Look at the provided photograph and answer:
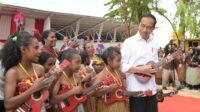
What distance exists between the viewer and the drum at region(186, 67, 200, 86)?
11192 mm

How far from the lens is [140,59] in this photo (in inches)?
145

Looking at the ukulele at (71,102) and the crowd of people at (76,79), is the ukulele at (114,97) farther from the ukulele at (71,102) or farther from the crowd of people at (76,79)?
the ukulele at (71,102)

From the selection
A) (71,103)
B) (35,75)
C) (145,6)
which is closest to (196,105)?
(145,6)

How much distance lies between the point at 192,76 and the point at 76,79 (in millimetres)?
8183

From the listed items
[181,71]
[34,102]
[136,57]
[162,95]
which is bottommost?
[181,71]

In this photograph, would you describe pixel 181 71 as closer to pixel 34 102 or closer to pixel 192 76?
pixel 192 76

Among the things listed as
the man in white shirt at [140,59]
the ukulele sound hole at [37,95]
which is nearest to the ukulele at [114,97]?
the man in white shirt at [140,59]

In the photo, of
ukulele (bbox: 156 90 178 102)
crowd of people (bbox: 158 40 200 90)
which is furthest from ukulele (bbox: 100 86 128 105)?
crowd of people (bbox: 158 40 200 90)

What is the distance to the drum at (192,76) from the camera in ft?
36.7

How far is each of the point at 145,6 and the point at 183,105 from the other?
475 cm

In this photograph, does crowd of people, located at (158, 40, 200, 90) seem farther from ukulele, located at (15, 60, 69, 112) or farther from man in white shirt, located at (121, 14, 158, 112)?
ukulele, located at (15, 60, 69, 112)

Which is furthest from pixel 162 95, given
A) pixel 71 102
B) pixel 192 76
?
pixel 192 76

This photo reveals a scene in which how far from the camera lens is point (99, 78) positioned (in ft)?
12.8

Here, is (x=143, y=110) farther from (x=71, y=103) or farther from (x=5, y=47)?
(x=5, y=47)
